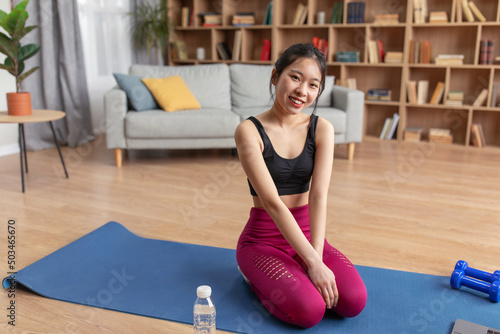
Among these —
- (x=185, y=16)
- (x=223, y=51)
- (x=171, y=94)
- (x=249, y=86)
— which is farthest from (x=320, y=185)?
(x=185, y=16)

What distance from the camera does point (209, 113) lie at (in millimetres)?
3609

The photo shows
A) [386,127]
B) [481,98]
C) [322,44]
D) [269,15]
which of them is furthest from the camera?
[269,15]

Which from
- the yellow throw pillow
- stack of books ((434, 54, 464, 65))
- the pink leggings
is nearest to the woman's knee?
the pink leggings

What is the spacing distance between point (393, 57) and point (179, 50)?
235 cm

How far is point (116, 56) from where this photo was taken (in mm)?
4836

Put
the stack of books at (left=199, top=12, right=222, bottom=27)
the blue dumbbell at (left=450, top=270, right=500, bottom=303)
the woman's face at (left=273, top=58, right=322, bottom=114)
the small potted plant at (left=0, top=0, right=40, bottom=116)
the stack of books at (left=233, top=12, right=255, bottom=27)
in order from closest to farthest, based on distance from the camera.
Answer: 1. the woman's face at (left=273, top=58, right=322, bottom=114)
2. the blue dumbbell at (left=450, top=270, right=500, bottom=303)
3. the small potted plant at (left=0, top=0, right=40, bottom=116)
4. the stack of books at (left=233, top=12, right=255, bottom=27)
5. the stack of books at (left=199, top=12, right=222, bottom=27)

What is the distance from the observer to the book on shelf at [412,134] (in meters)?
4.62

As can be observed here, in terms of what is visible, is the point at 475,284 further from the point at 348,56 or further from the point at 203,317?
the point at 348,56

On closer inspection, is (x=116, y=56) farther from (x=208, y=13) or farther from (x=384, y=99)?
(x=384, y=99)

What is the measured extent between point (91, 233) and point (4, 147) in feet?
6.74

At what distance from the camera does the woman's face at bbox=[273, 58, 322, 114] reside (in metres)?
1.53

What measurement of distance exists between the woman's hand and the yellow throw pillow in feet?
8.08

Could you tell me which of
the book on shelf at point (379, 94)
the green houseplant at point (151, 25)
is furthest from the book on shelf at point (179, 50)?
the book on shelf at point (379, 94)

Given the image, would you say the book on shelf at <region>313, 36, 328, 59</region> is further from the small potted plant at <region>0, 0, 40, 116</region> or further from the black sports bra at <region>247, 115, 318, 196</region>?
the black sports bra at <region>247, 115, 318, 196</region>
